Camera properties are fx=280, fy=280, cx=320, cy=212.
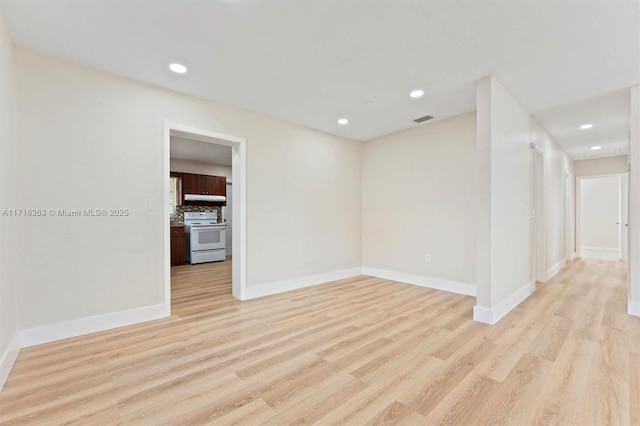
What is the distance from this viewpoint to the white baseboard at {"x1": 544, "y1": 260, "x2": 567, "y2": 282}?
4.63 m

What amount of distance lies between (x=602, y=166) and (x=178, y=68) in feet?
29.2

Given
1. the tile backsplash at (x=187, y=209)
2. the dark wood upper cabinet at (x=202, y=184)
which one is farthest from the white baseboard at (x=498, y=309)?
the tile backsplash at (x=187, y=209)

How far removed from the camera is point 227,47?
234 cm

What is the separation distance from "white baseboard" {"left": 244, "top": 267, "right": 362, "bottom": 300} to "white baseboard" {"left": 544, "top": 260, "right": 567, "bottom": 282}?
10.1 feet

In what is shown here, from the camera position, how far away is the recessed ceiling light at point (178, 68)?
260 cm

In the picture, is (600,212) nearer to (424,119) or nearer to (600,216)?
(600,216)

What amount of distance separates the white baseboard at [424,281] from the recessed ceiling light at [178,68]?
4.08 meters

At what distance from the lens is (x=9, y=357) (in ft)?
6.54

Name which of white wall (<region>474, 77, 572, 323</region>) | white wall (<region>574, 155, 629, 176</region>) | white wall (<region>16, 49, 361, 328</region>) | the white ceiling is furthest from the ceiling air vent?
white wall (<region>574, 155, 629, 176</region>)

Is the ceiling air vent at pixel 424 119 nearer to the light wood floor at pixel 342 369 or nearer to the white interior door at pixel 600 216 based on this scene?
the light wood floor at pixel 342 369

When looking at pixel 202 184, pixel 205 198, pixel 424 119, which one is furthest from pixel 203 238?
pixel 424 119

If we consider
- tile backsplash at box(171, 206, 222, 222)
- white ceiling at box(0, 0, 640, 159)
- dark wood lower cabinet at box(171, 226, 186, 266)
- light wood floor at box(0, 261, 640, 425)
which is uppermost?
white ceiling at box(0, 0, 640, 159)

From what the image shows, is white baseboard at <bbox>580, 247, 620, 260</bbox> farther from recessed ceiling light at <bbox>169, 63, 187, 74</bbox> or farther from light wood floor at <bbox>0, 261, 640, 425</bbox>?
recessed ceiling light at <bbox>169, 63, 187, 74</bbox>

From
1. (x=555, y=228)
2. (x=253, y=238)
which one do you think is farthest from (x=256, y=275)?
(x=555, y=228)
